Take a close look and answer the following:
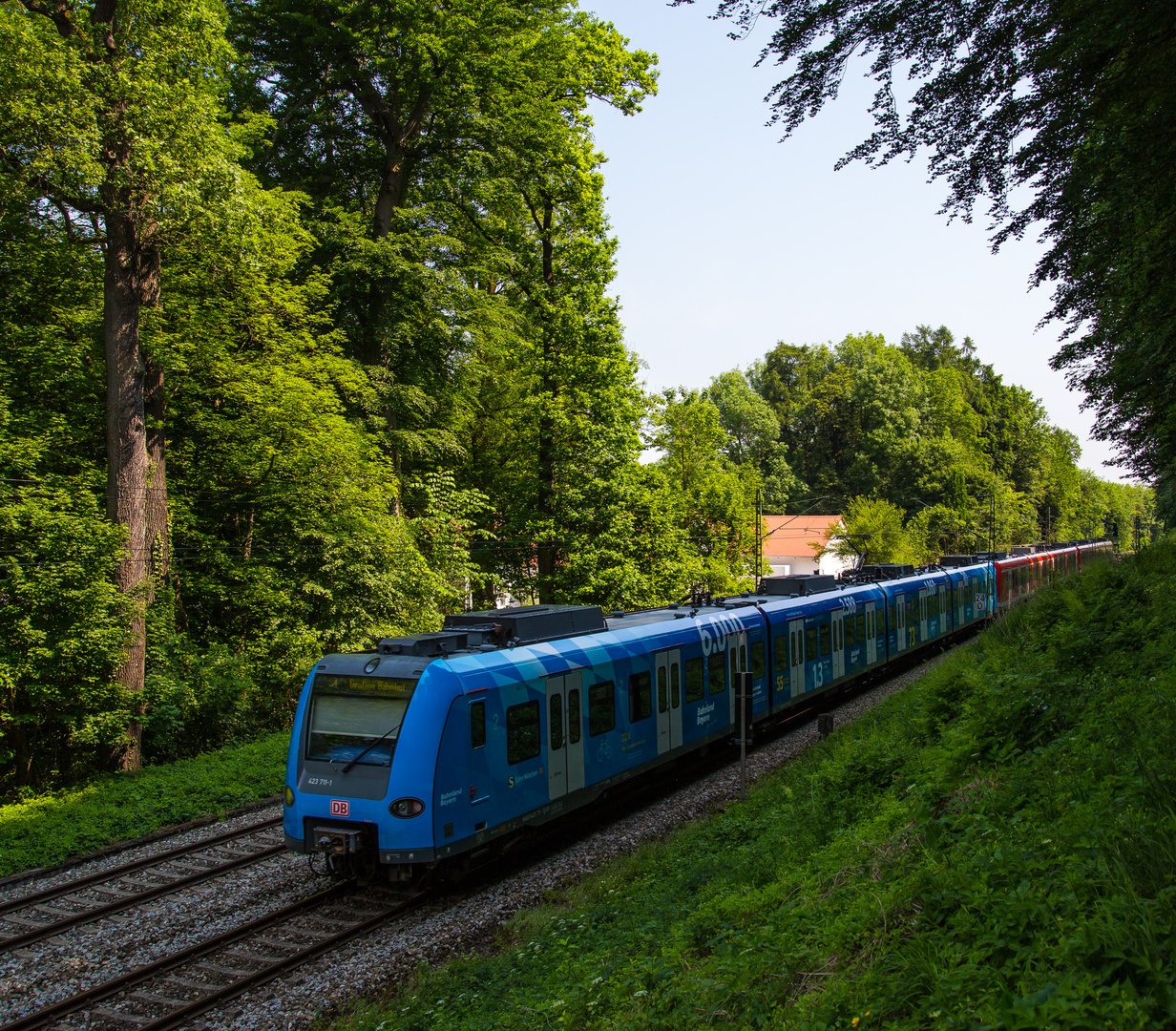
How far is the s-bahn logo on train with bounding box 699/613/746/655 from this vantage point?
14.6 metres

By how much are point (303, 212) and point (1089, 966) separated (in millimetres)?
26641

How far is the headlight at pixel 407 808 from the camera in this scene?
353 inches

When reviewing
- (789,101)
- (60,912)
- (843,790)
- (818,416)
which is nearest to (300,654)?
(60,912)

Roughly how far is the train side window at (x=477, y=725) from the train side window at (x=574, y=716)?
1.75 m

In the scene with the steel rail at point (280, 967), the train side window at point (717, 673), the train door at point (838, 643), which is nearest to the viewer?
the steel rail at point (280, 967)

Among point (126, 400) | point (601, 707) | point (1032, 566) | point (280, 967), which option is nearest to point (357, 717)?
point (280, 967)

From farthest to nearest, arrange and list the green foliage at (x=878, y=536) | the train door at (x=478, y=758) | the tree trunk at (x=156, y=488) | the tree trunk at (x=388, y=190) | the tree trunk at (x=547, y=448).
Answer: the green foliage at (x=878, y=536)
the tree trunk at (x=547, y=448)
the tree trunk at (x=388, y=190)
the tree trunk at (x=156, y=488)
the train door at (x=478, y=758)

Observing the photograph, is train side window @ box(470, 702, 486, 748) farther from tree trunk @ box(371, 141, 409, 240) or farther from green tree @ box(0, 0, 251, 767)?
tree trunk @ box(371, 141, 409, 240)

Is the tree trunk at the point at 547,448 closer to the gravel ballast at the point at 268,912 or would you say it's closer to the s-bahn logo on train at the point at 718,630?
the s-bahn logo on train at the point at 718,630

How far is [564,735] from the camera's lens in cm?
1110

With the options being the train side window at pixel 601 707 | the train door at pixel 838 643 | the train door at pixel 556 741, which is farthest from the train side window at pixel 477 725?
the train door at pixel 838 643

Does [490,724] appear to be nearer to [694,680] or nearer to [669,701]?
[669,701]

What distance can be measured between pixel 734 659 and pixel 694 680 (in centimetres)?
158

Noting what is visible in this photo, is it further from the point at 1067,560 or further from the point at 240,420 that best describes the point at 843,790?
the point at 1067,560
